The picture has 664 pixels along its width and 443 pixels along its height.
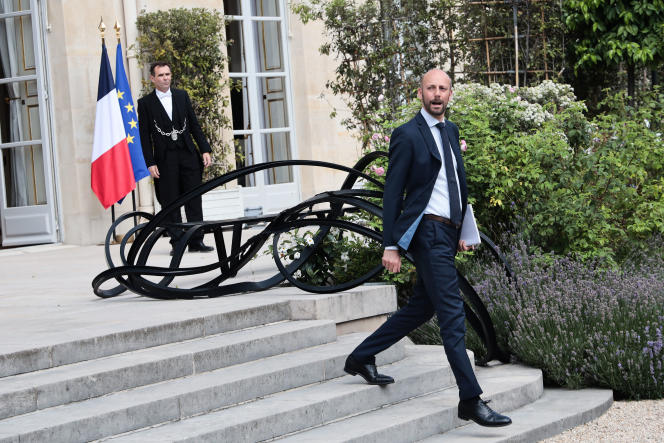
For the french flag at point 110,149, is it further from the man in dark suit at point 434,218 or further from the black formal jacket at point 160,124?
the man in dark suit at point 434,218

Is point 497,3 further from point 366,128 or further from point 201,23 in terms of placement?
point 201,23

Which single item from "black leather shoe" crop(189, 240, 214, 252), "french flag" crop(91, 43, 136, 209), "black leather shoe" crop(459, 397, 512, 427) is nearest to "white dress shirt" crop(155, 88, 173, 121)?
"black leather shoe" crop(189, 240, 214, 252)

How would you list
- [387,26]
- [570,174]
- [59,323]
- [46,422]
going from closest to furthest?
[46,422]
[59,323]
[570,174]
[387,26]

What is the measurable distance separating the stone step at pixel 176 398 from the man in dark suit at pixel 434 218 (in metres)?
0.78

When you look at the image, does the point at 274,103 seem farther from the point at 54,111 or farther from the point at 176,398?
the point at 176,398

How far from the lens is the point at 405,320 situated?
4.70 meters

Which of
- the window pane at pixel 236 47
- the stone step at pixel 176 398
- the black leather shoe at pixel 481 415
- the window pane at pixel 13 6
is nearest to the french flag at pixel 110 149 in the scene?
the window pane at pixel 13 6

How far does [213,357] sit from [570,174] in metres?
3.38

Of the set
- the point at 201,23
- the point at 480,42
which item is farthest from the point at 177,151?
the point at 480,42

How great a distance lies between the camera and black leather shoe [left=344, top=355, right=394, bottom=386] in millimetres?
4812

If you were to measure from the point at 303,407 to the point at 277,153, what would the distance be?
28.1 feet

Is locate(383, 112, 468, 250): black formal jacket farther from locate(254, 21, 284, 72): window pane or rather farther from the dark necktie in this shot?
locate(254, 21, 284, 72): window pane

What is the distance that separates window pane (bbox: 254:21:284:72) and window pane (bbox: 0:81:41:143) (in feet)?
9.83

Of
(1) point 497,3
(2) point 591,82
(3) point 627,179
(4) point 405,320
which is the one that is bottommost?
(4) point 405,320
